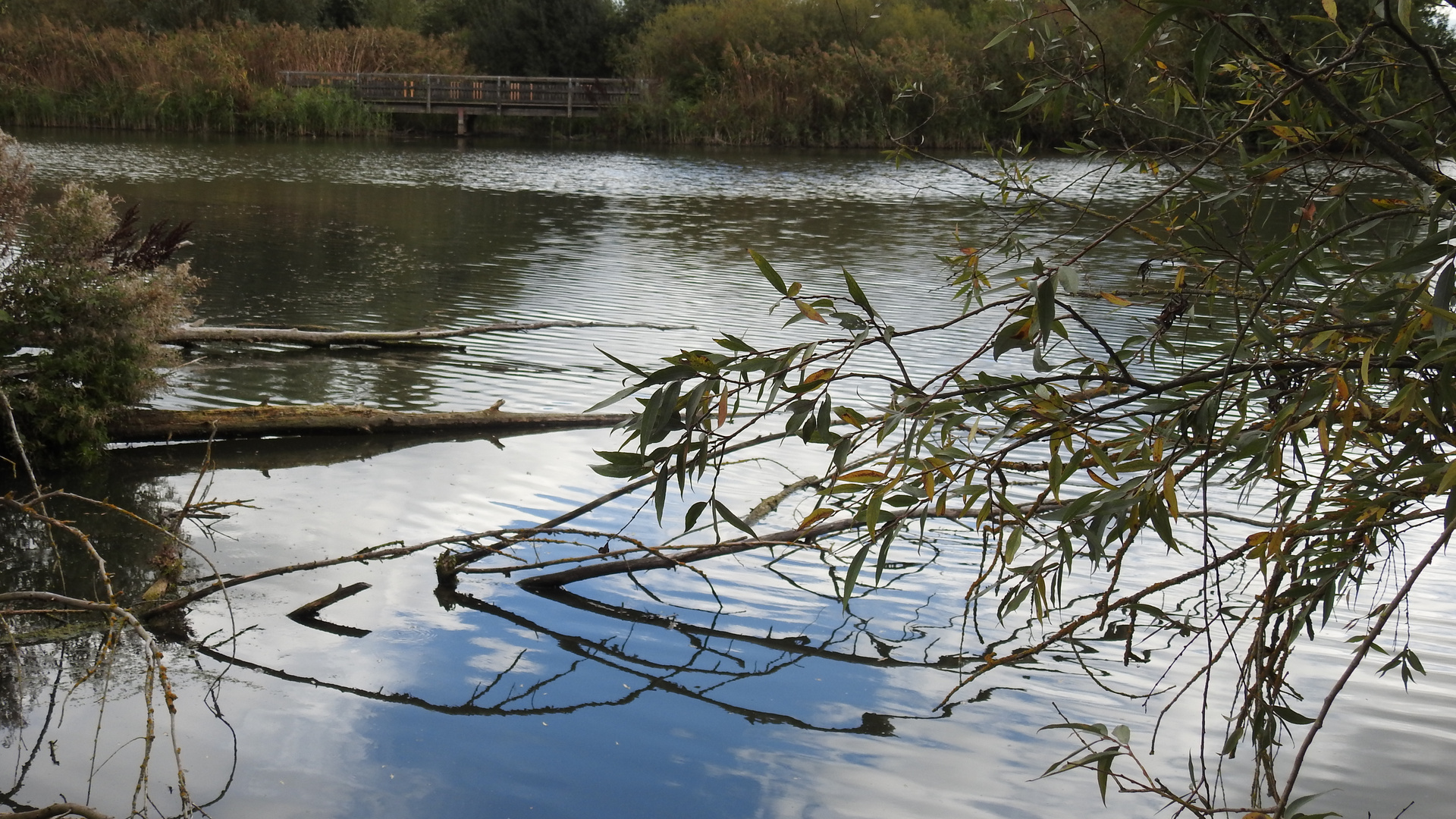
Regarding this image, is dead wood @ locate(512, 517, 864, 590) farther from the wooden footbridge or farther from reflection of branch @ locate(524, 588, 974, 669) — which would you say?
the wooden footbridge

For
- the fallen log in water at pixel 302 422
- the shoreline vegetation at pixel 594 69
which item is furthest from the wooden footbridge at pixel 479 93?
the fallen log in water at pixel 302 422

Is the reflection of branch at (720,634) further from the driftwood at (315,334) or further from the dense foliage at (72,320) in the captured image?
the driftwood at (315,334)

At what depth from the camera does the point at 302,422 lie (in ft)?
18.8

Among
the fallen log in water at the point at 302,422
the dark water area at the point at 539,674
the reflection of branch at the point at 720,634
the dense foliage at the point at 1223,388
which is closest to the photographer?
the dense foliage at the point at 1223,388

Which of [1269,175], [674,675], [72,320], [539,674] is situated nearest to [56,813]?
[539,674]

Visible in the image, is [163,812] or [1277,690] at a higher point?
[1277,690]

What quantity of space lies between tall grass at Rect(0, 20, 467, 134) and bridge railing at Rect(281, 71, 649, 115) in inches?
36.8

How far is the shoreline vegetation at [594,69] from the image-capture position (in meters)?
25.8

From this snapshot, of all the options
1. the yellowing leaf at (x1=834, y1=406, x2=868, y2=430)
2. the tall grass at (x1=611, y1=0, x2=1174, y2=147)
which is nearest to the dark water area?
the yellowing leaf at (x1=834, y1=406, x2=868, y2=430)

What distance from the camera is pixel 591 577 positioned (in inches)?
166

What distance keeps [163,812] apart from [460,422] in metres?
3.26

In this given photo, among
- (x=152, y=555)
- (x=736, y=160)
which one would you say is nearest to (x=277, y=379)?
(x=152, y=555)

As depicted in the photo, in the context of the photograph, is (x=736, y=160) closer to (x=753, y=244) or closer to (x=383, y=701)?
(x=753, y=244)

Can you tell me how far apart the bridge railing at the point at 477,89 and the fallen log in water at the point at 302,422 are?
79.7 ft
